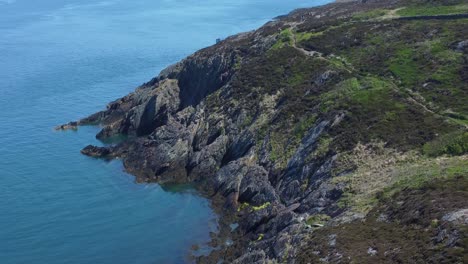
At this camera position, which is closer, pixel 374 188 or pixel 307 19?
pixel 374 188

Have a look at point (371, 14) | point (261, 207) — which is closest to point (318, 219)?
point (261, 207)

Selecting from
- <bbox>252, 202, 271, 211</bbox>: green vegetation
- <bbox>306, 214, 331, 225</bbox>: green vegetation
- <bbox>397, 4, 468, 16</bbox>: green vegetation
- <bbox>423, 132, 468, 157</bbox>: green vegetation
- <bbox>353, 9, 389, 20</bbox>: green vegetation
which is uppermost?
<bbox>353, 9, 389, 20</bbox>: green vegetation

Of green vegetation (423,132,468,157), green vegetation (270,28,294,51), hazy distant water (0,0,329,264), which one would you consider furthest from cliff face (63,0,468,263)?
hazy distant water (0,0,329,264)

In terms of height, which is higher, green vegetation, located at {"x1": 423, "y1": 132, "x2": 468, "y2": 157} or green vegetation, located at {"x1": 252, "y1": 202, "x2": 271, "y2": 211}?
green vegetation, located at {"x1": 423, "y1": 132, "x2": 468, "y2": 157}

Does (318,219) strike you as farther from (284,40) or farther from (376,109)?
(284,40)

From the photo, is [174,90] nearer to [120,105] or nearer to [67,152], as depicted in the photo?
[120,105]

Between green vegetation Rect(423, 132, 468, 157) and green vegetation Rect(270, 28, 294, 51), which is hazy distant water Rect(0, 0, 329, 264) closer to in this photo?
green vegetation Rect(423, 132, 468, 157)

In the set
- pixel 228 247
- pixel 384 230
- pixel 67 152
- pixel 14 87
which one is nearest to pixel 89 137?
pixel 67 152
